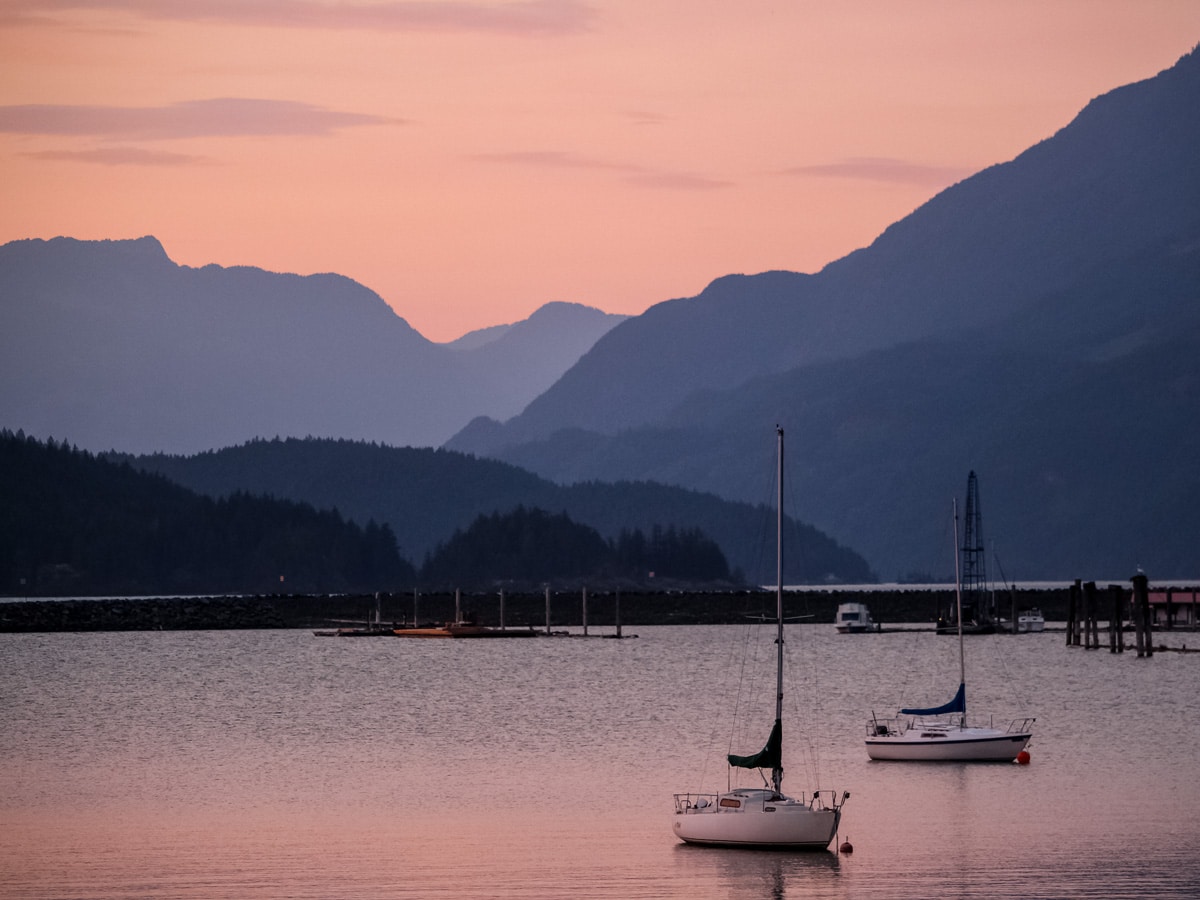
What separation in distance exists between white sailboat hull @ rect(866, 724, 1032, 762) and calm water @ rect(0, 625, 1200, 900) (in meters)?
0.74

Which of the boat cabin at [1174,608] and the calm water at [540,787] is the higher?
the boat cabin at [1174,608]

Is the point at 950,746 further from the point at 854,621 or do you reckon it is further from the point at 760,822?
the point at 854,621

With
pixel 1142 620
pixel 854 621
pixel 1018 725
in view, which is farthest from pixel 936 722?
pixel 854 621

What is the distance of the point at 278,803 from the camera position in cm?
5641

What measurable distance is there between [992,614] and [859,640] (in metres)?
19.8

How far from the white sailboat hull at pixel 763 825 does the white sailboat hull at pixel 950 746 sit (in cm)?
2064

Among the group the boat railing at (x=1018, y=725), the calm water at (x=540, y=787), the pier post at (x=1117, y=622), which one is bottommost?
the calm water at (x=540, y=787)

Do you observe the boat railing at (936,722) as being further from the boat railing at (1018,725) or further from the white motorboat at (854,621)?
the white motorboat at (854,621)

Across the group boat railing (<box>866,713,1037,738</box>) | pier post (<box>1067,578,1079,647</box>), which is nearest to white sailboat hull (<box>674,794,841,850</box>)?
boat railing (<box>866,713,1037,738</box>)

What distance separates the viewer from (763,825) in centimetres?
4656

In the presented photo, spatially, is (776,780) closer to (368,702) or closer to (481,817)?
(481,817)

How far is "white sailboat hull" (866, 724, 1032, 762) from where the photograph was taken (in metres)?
67.1

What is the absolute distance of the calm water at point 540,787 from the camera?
43.7 m

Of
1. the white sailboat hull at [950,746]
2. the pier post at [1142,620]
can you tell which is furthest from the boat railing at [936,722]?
the pier post at [1142,620]
